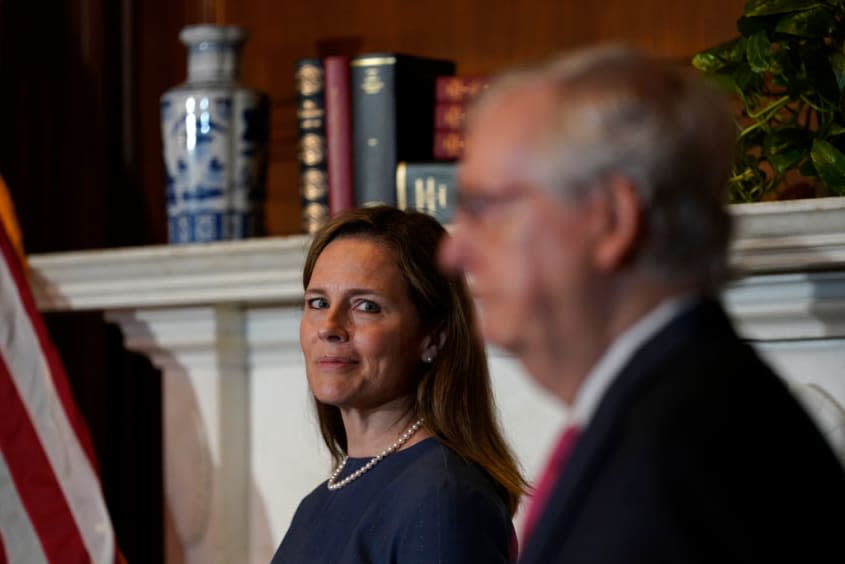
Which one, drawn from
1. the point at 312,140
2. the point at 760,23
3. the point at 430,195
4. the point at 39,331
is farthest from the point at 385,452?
the point at 39,331

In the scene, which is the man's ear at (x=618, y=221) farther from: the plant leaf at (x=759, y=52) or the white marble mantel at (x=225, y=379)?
the white marble mantel at (x=225, y=379)

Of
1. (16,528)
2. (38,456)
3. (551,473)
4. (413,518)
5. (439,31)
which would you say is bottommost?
(16,528)

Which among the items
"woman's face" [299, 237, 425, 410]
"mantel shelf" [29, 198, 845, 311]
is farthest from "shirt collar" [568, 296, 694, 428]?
"mantel shelf" [29, 198, 845, 311]

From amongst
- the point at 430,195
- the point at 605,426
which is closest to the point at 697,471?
the point at 605,426

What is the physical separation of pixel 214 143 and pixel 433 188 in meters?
0.45

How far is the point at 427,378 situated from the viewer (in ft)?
6.85

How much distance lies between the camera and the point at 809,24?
7.57ft

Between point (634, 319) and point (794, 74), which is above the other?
point (794, 74)

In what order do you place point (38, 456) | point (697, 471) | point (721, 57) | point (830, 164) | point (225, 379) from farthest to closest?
point (225, 379)
point (38, 456)
point (721, 57)
point (830, 164)
point (697, 471)

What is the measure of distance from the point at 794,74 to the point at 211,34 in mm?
1152

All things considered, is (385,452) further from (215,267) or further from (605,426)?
(605,426)

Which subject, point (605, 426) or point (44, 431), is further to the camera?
point (44, 431)

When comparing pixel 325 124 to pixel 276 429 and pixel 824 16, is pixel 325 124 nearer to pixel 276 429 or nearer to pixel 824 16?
pixel 276 429

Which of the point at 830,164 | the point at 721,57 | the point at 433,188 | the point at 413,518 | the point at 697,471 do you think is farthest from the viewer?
the point at 433,188
